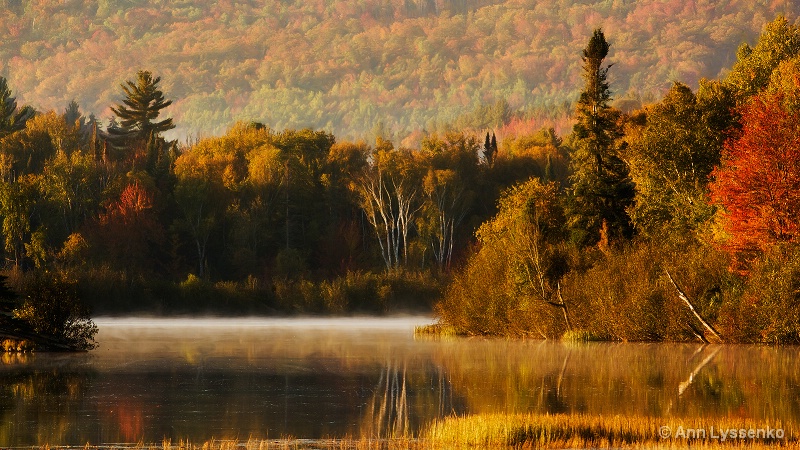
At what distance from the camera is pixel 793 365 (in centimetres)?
4031

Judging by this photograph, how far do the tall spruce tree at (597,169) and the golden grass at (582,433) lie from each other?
37562 millimetres

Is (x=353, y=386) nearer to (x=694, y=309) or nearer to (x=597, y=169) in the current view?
(x=694, y=309)

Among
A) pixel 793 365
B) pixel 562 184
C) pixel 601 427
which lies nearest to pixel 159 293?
pixel 562 184

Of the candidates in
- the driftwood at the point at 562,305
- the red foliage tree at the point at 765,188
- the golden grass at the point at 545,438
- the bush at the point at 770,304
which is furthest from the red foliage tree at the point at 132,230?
the golden grass at the point at 545,438

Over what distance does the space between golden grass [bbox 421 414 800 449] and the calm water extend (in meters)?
1.66

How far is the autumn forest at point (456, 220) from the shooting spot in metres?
54.4

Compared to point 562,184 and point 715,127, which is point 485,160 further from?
point 715,127

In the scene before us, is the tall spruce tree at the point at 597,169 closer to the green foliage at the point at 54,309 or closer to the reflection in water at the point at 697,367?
the reflection in water at the point at 697,367

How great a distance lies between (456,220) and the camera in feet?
365

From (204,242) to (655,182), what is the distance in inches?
1887

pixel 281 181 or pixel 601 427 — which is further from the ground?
pixel 281 181

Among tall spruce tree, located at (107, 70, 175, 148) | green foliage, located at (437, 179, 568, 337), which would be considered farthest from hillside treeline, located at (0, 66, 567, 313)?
green foliage, located at (437, 179, 568, 337)

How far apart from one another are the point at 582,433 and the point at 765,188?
32.2 m

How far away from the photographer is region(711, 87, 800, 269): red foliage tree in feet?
177
